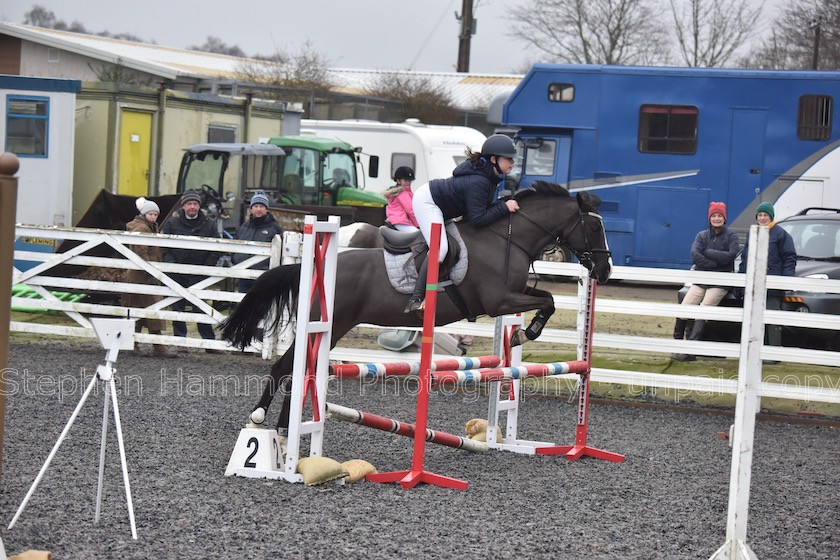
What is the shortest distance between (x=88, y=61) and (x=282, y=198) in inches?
498

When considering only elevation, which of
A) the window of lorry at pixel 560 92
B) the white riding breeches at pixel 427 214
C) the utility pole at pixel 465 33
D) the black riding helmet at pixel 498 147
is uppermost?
the utility pole at pixel 465 33

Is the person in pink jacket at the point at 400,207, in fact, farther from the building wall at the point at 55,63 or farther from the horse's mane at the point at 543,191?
the building wall at the point at 55,63

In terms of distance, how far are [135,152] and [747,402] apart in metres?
16.8

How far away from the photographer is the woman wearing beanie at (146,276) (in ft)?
41.0

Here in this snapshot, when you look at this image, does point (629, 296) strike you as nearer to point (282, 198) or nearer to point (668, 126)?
point (668, 126)

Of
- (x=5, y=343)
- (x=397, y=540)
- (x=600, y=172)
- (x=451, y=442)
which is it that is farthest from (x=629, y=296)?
(x=5, y=343)

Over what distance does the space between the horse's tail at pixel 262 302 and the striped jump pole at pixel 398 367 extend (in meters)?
0.79

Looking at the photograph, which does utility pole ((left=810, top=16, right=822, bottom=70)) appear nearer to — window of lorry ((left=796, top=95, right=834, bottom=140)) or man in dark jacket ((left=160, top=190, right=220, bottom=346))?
window of lorry ((left=796, top=95, right=834, bottom=140))

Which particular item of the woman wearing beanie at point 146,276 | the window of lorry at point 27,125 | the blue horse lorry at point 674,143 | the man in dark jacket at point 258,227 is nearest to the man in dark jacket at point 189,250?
the woman wearing beanie at point 146,276

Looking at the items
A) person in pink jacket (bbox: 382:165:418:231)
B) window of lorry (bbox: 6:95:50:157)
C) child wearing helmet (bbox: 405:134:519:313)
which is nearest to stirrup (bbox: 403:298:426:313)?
child wearing helmet (bbox: 405:134:519:313)

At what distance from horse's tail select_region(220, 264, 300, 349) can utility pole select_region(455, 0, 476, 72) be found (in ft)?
122

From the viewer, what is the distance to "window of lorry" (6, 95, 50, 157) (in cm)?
1712

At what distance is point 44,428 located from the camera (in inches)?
319

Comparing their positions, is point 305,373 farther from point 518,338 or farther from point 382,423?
point 518,338
